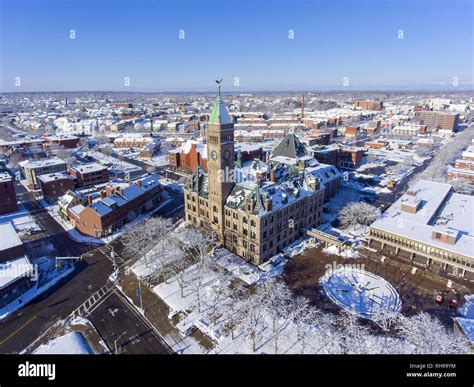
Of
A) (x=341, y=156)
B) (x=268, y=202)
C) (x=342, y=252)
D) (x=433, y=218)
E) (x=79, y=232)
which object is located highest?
(x=268, y=202)

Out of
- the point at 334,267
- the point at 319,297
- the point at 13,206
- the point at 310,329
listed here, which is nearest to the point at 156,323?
the point at 310,329

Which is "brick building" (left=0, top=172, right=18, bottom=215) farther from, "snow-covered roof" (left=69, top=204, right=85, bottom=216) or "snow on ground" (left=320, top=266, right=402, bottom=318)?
"snow on ground" (left=320, top=266, right=402, bottom=318)

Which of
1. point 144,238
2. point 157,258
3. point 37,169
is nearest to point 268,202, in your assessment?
point 157,258

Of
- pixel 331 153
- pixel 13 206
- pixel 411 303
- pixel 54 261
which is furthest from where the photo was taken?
pixel 331 153

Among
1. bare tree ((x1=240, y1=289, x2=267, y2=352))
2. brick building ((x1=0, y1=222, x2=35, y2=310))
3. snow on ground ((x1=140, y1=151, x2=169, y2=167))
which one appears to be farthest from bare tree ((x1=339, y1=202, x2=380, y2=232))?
snow on ground ((x1=140, y1=151, x2=169, y2=167))

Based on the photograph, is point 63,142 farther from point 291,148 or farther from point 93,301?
point 93,301

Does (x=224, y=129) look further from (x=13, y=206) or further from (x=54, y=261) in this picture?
(x=13, y=206)
